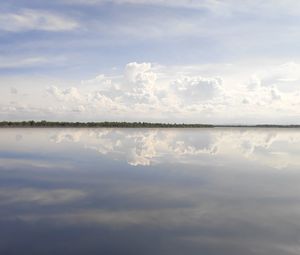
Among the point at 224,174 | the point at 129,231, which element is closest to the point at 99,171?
the point at 224,174

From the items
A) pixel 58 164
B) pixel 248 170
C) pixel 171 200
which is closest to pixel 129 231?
pixel 171 200

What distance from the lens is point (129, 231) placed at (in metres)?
12.9

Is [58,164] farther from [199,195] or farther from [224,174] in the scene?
[199,195]

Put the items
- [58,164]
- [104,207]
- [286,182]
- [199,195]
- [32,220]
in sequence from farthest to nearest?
1. [58,164]
2. [286,182]
3. [199,195]
4. [104,207]
5. [32,220]

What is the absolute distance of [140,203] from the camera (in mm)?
17078

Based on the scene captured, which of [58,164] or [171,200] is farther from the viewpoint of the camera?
[58,164]

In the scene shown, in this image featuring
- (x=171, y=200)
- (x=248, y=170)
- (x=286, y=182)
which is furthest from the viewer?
(x=248, y=170)

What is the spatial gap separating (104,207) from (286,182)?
12.6 meters

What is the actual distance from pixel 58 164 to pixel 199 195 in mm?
15806

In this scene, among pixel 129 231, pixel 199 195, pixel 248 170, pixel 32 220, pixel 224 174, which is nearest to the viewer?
pixel 129 231

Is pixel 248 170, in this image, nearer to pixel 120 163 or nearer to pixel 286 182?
pixel 286 182

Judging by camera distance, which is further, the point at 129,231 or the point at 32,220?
the point at 32,220

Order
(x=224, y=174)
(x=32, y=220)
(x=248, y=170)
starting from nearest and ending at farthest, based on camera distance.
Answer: (x=32, y=220) → (x=224, y=174) → (x=248, y=170)

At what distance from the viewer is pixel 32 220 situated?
46.4ft
